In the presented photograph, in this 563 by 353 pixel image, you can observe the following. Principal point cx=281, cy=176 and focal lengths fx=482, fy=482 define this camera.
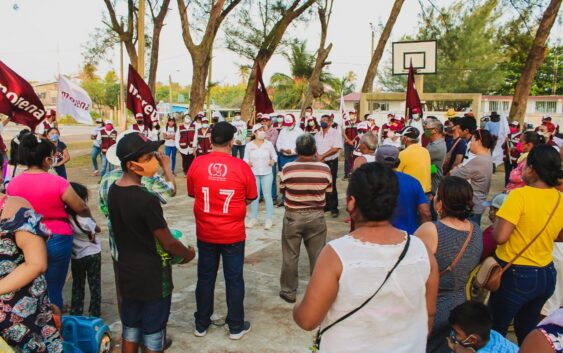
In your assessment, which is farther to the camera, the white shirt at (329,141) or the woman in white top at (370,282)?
the white shirt at (329,141)

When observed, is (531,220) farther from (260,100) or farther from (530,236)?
(260,100)

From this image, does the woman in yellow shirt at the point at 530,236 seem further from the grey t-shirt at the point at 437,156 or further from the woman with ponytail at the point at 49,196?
the grey t-shirt at the point at 437,156

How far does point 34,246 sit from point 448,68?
168 feet

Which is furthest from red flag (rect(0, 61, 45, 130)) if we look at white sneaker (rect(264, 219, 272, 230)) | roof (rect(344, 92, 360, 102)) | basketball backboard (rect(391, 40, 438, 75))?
roof (rect(344, 92, 360, 102))

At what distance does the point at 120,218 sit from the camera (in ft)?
10.4

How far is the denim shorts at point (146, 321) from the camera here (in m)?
3.32

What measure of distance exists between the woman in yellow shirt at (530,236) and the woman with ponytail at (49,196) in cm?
321

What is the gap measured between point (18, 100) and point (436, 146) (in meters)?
5.97

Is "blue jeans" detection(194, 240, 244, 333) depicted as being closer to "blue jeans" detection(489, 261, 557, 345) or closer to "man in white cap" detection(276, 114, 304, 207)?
"blue jeans" detection(489, 261, 557, 345)

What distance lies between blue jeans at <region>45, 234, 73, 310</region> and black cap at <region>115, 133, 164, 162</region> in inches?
48.4

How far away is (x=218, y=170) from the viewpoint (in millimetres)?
4184

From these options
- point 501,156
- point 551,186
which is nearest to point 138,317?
point 551,186

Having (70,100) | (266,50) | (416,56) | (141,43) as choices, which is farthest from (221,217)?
(416,56)

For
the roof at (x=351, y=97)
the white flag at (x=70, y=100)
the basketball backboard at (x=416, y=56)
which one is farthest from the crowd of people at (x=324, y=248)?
the roof at (x=351, y=97)
